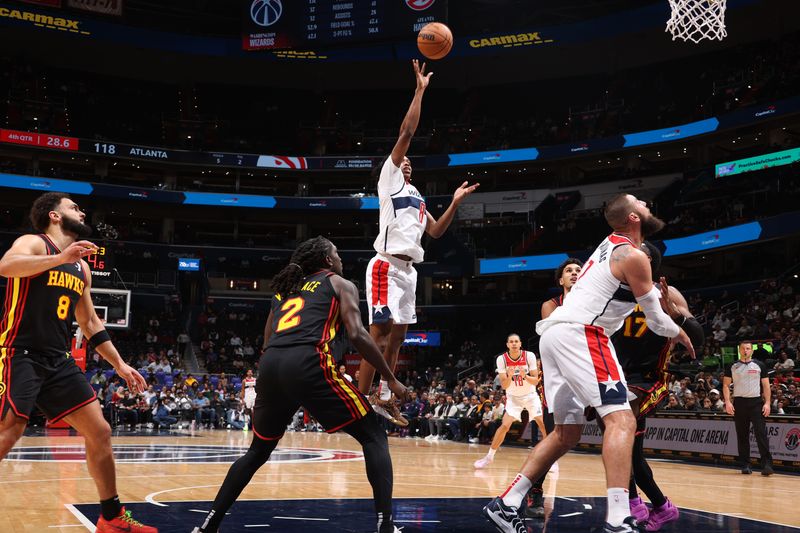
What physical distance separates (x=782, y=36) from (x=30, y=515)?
3664 centimetres

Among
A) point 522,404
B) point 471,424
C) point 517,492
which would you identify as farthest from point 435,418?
point 517,492

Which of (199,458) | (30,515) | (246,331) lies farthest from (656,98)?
(30,515)

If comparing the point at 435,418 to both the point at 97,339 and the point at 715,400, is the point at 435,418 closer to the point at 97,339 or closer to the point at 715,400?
the point at 715,400

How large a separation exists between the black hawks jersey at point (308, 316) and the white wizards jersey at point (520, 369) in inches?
296

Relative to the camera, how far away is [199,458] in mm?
12180

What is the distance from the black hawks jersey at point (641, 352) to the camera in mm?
6184

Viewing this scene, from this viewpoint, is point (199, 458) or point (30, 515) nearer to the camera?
point (30, 515)

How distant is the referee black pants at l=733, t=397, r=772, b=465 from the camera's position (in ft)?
38.1

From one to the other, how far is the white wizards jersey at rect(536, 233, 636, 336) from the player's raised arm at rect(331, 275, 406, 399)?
1247 mm

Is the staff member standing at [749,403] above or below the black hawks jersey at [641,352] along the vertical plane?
below

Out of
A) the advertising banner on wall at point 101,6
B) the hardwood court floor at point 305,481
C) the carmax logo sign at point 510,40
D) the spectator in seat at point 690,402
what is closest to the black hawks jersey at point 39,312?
the hardwood court floor at point 305,481

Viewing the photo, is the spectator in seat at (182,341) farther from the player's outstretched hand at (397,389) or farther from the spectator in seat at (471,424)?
the player's outstretched hand at (397,389)

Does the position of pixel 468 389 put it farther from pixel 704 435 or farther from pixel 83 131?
pixel 83 131

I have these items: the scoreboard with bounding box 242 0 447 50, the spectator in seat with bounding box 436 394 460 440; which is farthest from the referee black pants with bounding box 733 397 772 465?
the scoreboard with bounding box 242 0 447 50
